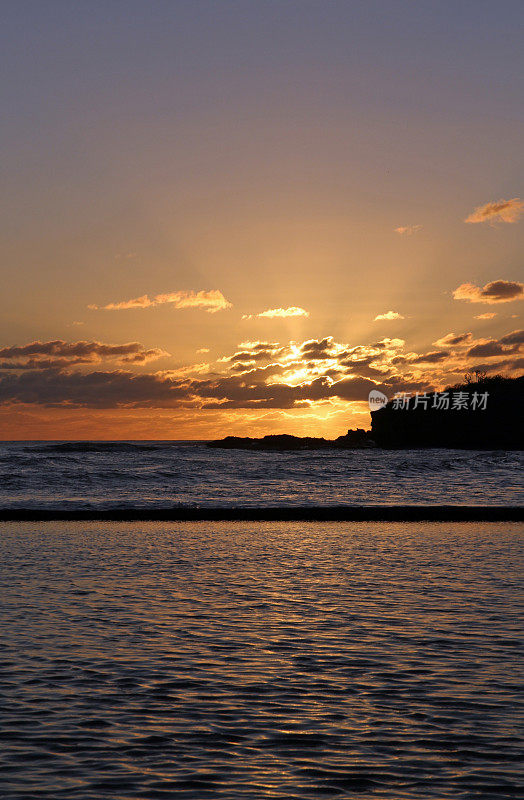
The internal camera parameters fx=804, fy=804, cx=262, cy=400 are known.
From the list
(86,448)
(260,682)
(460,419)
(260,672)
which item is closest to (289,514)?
(260,672)

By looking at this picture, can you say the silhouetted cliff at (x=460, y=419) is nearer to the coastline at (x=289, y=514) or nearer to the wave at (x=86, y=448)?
the wave at (x=86, y=448)

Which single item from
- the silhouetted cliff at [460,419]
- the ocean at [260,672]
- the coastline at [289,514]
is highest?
the silhouetted cliff at [460,419]

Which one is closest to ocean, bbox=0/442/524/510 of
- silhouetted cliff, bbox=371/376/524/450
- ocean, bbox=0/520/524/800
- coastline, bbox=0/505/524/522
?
coastline, bbox=0/505/524/522

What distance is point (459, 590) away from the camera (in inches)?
525

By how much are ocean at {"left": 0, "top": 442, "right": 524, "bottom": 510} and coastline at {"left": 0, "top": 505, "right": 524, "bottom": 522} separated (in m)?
Answer: 2.68

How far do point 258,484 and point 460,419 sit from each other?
81.3m

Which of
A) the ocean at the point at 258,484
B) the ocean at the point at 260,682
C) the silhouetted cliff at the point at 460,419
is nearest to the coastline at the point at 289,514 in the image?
the ocean at the point at 258,484

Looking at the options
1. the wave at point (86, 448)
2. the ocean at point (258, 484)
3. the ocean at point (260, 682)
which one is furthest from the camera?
the wave at point (86, 448)

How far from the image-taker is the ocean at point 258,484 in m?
36.4

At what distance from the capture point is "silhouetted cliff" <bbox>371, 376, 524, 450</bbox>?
4614 inches

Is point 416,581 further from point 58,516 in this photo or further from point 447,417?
point 447,417

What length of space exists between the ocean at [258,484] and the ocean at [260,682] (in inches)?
792

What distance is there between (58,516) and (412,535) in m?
13.3

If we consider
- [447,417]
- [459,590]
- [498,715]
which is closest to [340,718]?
[498,715]
